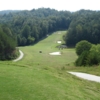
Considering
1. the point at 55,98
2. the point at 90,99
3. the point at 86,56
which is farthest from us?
the point at 86,56

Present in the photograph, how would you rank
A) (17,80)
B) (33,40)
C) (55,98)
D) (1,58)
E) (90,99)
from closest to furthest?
(55,98), (90,99), (17,80), (1,58), (33,40)

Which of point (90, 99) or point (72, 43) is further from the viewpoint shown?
point (72, 43)

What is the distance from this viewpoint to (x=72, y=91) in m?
14.4

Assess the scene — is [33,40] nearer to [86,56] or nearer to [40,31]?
[40,31]

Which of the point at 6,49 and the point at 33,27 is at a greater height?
the point at 6,49

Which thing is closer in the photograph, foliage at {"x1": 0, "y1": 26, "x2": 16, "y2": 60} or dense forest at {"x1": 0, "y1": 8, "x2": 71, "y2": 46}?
foliage at {"x1": 0, "y1": 26, "x2": 16, "y2": 60}

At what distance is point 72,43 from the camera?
104 meters

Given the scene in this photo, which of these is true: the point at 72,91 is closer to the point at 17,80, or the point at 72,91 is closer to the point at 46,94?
the point at 46,94

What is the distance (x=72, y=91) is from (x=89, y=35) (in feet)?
313

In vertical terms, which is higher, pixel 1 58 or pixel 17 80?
pixel 17 80

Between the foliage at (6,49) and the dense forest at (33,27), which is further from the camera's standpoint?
the dense forest at (33,27)

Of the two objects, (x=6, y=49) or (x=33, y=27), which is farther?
(x=33, y=27)

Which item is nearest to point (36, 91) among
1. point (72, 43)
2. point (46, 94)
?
point (46, 94)

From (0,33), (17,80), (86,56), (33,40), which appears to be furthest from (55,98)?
(33,40)
